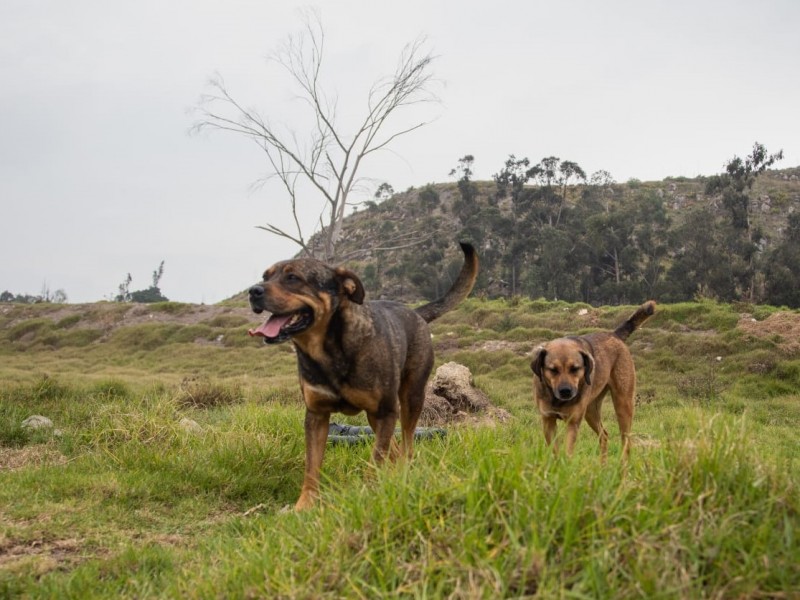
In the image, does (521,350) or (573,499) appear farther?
(521,350)

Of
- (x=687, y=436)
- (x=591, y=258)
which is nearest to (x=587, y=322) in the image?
(x=687, y=436)

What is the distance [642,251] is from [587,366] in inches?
1982

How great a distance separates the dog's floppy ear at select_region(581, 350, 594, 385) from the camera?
6715 mm

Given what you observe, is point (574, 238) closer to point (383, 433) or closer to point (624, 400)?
point (624, 400)

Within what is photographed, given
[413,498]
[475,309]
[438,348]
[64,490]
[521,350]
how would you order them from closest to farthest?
[413,498]
[64,490]
[521,350]
[438,348]
[475,309]

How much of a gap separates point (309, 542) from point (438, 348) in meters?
18.7

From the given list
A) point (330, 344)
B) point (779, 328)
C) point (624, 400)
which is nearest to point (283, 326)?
point (330, 344)

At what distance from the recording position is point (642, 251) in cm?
5375

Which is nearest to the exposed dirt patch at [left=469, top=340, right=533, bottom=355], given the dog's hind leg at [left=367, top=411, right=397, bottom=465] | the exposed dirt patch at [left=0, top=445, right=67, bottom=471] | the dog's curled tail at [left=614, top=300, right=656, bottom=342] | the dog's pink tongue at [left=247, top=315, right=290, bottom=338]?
the dog's curled tail at [left=614, top=300, right=656, bottom=342]

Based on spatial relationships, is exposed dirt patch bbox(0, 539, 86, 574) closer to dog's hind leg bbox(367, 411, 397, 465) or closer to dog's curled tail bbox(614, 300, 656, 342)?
dog's hind leg bbox(367, 411, 397, 465)

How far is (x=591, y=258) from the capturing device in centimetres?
5356

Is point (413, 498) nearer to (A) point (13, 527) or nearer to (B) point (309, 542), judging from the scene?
(B) point (309, 542)

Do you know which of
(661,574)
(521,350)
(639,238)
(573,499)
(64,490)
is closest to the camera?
(661,574)

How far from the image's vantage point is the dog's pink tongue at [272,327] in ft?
15.8
